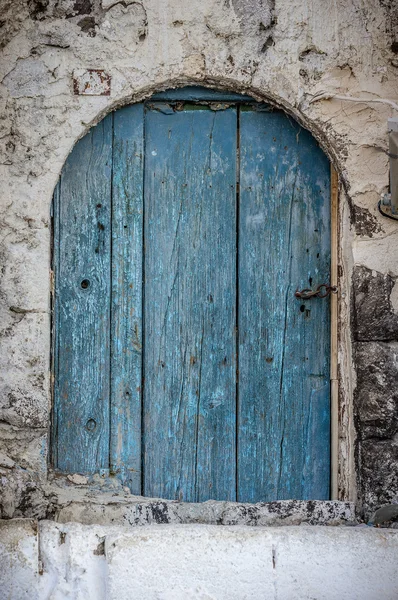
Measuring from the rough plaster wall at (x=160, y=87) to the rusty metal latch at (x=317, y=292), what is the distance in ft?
0.34

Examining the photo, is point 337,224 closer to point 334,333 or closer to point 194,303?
point 334,333

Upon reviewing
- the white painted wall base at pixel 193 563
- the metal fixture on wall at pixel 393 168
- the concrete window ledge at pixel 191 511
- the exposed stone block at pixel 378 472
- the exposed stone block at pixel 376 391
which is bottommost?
the white painted wall base at pixel 193 563

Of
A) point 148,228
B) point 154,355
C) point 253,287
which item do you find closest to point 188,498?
point 154,355

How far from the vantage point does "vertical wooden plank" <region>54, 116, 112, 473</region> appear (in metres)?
2.79

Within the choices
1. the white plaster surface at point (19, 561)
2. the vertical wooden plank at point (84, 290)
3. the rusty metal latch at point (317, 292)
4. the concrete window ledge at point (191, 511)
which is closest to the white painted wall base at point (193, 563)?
the white plaster surface at point (19, 561)

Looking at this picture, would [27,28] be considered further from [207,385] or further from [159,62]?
[207,385]

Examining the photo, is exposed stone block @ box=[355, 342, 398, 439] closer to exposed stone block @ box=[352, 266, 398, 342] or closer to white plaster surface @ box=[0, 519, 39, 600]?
exposed stone block @ box=[352, 266, 398, 342]

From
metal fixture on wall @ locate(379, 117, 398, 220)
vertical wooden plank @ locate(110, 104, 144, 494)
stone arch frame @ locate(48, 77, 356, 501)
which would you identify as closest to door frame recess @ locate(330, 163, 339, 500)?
stone arch frame @ locate(48, 77, 356, 501)

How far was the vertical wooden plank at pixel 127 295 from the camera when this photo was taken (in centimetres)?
279

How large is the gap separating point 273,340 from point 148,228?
2.10 feet

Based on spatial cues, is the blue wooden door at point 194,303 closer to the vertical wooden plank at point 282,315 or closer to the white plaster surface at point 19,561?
the vertical wooden plank at point 282,315

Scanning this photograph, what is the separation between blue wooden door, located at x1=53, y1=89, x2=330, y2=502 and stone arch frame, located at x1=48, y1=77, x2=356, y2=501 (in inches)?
2.1

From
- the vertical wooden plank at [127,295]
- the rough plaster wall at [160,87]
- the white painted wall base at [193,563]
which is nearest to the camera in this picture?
the white painted wall base at [193,563]

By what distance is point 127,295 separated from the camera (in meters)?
2.79
